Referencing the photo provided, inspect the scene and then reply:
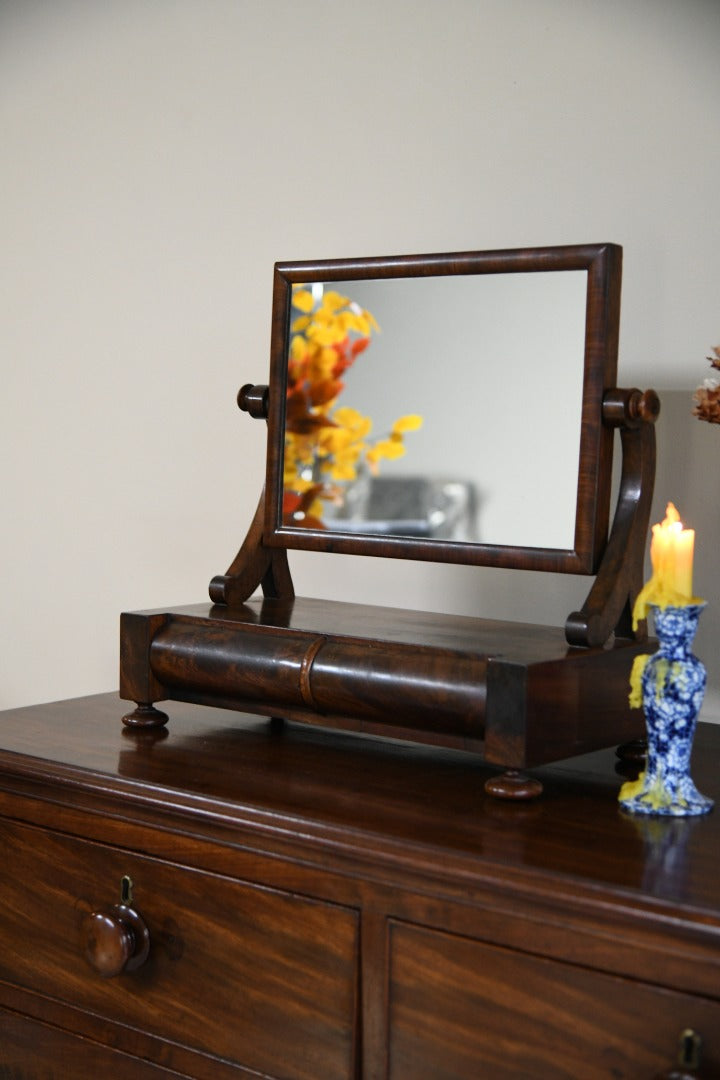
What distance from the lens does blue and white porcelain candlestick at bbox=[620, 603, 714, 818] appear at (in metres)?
0.98

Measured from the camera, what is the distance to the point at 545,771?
1152mm

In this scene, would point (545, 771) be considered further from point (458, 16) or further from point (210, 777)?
point (458, 16)

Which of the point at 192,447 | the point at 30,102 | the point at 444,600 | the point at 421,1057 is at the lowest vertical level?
the point at 421,1057

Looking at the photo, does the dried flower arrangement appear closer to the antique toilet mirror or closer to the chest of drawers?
the antique toilet mirror

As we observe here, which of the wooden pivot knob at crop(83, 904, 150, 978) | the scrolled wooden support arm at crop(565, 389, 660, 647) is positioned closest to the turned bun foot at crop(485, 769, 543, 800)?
the scrolled wooden support arm at crop(565, 389, 660, 647)

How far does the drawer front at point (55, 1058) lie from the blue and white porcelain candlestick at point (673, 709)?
49 cm

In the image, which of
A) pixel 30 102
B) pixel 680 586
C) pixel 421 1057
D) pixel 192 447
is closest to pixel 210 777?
A: pixel 421 1057

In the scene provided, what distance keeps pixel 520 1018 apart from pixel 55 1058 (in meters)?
0.50

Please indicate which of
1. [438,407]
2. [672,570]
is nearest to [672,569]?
[672,570]

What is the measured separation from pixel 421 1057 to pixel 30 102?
1.57 metres

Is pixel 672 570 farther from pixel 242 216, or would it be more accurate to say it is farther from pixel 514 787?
pixel 242 216

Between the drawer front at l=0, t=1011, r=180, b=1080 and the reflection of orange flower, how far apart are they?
21.1 inches

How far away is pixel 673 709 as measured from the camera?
985mm

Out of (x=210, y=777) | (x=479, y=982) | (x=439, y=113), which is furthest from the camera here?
(x=439, y=113)
